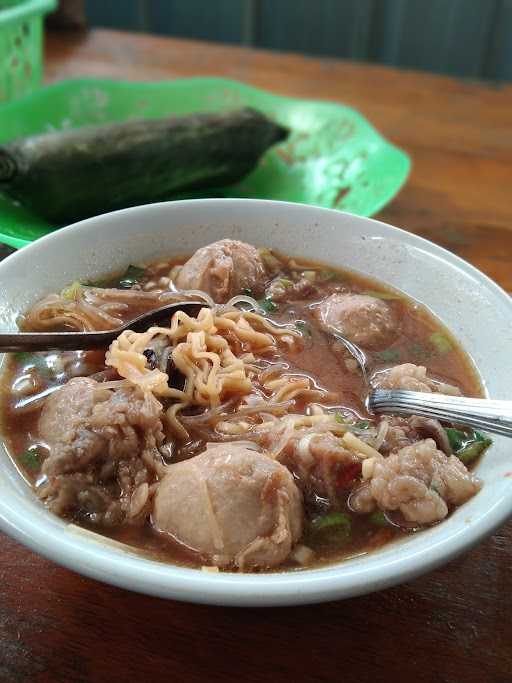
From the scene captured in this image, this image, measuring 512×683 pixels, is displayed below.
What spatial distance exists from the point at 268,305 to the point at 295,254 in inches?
11.8

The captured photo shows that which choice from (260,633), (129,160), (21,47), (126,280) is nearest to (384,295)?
(126,280)

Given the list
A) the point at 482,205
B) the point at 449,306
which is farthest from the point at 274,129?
the point at 449,306

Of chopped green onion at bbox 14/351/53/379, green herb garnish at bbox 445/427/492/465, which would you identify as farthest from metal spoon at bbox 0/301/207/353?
green herb garnish at bbox 445/427/492/465

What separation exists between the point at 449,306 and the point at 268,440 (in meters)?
0.91

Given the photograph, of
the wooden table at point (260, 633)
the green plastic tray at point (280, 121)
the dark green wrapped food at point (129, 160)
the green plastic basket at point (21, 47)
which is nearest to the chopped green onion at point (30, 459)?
the wooden table at point (260, 633)

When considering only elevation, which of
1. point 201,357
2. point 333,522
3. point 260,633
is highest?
point 201,357

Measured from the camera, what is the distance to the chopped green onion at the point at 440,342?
2322 mm

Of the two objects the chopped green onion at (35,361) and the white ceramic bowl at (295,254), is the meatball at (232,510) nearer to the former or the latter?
the white ceramic bowl at (295,254)

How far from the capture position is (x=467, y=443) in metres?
1.90

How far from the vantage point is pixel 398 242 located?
2549mm

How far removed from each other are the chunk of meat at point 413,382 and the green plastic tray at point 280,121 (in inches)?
52.4

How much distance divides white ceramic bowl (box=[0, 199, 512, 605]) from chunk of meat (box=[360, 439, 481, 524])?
0.18 ft

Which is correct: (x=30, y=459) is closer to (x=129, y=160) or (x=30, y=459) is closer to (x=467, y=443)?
(x=467, y=443)

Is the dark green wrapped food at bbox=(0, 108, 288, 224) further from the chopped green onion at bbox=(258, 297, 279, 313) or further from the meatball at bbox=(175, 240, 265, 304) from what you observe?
the chopped green onion at bbox=(258, 297, 279, 313)
